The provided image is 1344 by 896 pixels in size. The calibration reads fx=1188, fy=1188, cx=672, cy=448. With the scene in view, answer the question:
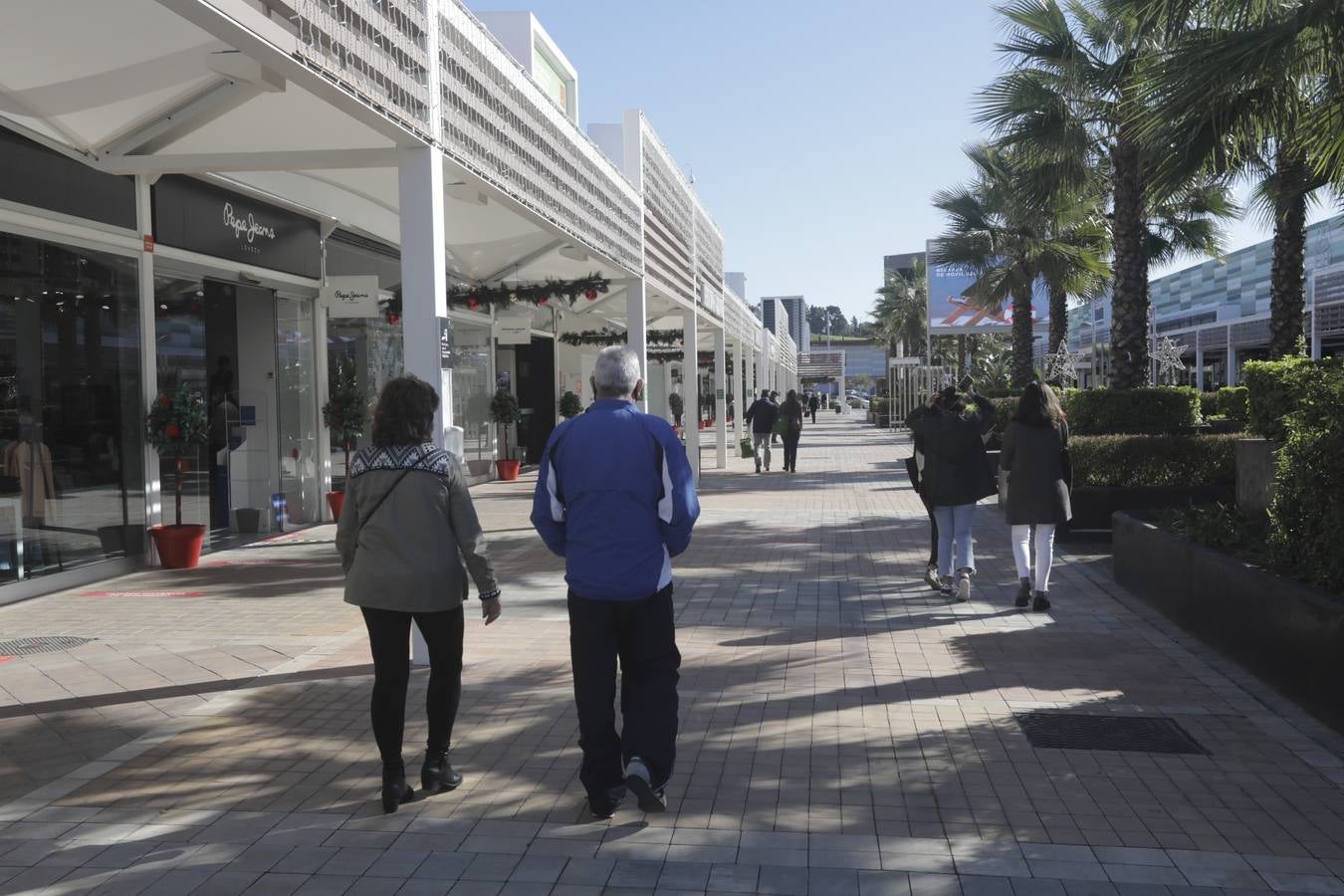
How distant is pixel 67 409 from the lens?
31.1ft

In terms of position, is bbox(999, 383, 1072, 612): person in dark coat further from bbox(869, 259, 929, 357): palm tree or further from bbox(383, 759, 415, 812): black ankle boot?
bbox(869, 259, 929, 357): palm tree

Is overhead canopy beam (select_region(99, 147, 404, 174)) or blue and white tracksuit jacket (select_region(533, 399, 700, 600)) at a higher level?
overhead canopy beam (select_region(99, 147, 404, 174))

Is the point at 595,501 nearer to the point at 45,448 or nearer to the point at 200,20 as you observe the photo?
the point at 200,20

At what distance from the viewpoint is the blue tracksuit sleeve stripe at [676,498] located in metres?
4.25

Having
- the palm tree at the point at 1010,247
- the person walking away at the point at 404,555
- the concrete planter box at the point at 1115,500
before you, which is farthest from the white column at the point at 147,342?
the palm tree at the point at 1010,247

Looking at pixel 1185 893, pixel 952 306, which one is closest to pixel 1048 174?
pixel 1185 893

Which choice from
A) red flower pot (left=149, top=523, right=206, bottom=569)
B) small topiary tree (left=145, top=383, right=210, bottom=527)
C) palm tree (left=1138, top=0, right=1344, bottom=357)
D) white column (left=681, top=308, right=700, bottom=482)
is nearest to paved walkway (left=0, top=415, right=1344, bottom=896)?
red flower pot (left=149, top=523, right=206, bottom=569)

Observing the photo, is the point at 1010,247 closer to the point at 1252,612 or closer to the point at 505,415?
the point at 505,415

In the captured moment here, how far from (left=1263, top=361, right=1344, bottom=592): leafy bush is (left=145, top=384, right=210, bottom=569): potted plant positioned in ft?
27.4

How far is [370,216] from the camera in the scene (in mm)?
14000

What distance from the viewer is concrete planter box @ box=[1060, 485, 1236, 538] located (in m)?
12.1

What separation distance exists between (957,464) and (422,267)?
4067 mm

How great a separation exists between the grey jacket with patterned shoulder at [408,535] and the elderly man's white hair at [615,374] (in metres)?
0.65

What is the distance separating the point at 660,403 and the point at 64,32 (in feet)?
104
